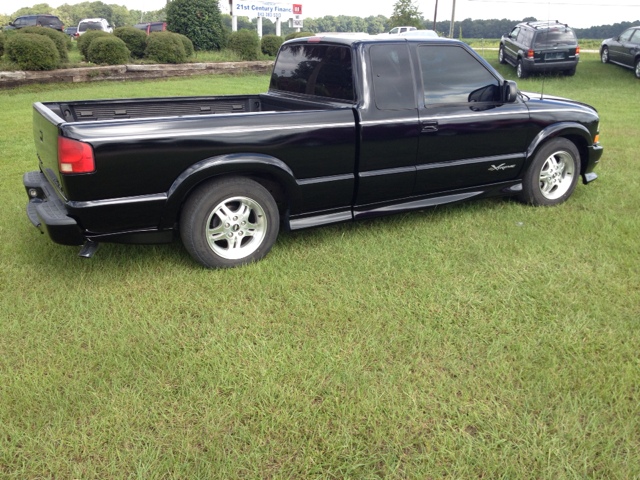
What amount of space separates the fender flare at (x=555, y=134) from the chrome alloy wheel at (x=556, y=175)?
8.4 inches

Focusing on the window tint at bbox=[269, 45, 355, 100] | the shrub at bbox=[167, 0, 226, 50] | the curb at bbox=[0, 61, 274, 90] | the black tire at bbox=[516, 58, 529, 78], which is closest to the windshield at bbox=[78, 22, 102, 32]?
the shrub at bbox=[167, 0, 226, 50]

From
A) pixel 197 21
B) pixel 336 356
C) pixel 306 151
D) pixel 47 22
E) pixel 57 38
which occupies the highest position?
pixel 197 21

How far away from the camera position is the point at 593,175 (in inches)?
233

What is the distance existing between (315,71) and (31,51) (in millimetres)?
14613

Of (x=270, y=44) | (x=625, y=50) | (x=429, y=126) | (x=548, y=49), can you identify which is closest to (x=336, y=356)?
(x=429, y=126)

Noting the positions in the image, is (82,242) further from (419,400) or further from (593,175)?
(593,175)

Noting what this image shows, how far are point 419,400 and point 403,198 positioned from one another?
96.6 inches

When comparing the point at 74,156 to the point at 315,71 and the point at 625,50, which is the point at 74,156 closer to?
the point at 315,71

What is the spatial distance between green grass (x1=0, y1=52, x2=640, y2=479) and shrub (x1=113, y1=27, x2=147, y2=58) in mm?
17963

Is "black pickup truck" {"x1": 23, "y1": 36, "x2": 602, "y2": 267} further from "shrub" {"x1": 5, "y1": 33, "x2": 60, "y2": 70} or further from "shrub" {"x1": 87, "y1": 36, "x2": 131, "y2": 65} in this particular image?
"shrub" {"x1": 87, "y1": 36, "x2": 131, "y2": 65}

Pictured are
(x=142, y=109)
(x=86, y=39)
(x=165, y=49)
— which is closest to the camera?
(x=142, y=109)

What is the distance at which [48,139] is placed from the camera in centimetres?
386

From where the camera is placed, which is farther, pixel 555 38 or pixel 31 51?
pixel 555 38

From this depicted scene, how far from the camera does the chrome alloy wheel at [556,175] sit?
5.59m
